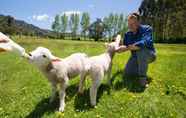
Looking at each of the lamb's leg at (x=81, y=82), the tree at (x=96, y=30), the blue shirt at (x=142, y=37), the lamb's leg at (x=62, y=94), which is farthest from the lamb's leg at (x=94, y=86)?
the tree at (x=96, y=30)

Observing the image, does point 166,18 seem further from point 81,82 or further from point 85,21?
point 81,82

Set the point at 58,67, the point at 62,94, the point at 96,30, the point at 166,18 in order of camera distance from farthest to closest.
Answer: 1. the point at 96,30
2. the point at 166,18
3. the point at 62,94
4. the point at 58,67

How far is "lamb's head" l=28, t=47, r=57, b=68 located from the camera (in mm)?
7680

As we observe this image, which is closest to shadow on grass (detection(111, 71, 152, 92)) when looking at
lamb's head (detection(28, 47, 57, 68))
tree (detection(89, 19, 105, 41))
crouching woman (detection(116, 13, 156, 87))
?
crouching woman (detection(116, 13, 156, 87))

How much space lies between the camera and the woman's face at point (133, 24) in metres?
9.73

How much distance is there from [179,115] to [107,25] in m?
113

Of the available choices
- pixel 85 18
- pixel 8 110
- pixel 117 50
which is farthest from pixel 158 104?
pixel 85 18

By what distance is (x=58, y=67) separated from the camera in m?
8.35

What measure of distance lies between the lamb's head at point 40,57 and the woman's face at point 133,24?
3093 millimetres

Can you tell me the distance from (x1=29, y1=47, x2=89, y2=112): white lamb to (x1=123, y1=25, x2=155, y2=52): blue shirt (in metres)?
1.80

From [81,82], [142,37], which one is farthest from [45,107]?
[142,37]

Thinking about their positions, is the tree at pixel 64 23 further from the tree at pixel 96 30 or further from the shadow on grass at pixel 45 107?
the shadow on grass at pixel 45 107

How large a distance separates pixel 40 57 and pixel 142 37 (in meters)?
3.62

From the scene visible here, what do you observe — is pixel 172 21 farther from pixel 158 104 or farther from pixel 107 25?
pixel 158 104
